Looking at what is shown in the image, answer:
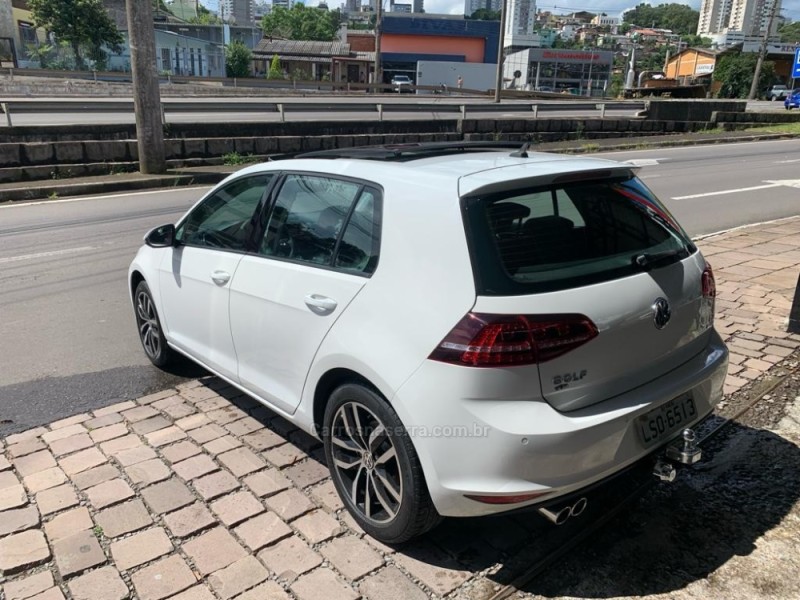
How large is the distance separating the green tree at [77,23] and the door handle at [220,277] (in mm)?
59806

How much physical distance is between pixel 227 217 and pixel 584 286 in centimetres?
230

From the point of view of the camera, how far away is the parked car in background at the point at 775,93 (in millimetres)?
62781

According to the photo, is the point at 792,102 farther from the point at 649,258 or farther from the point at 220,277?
the point at 220,277

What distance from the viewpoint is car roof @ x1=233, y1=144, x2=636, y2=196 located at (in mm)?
2691

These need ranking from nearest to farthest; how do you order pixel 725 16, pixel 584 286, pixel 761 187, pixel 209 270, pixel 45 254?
1. pixel 584 286
2. pixel 209 270
3. pixel 45 254
4. pixel 761 187
5. pixel 725 16

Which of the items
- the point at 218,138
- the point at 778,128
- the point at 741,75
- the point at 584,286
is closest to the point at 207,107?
the point at 218,138

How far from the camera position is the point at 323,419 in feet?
10.1

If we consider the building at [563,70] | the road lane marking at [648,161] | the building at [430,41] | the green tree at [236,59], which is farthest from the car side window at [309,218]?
the building at [563,70]

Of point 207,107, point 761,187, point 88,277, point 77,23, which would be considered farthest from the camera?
point 77,23

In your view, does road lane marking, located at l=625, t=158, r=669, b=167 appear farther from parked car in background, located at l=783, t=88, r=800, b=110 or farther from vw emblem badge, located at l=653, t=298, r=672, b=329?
parked car in background, located at l=783, t=88, r=800, b=110

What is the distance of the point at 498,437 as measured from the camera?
7.63 ft

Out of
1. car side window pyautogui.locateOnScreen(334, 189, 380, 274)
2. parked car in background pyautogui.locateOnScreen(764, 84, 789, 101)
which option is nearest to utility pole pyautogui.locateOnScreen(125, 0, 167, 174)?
car side window pyautogui.locateOnScreen(334, 189, 380, 274)

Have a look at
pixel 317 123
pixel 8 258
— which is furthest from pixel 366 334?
pixel 317 123

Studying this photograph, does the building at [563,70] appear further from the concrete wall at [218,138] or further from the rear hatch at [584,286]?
the rear hatch at [584,286]
